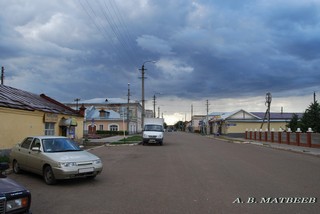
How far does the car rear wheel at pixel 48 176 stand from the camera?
9.23m

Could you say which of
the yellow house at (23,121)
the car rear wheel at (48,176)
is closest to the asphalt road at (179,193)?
the car rear wheel at (48,176)

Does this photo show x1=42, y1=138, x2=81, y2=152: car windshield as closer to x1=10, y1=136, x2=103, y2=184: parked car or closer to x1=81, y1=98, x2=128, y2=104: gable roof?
x1=10, y1=136, x2=103, y2=184: parked car

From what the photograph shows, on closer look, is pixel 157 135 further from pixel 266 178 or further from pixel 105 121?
pixel 105 121

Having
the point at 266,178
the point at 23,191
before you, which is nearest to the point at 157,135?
the point at 266,178

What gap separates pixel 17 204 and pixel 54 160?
4.68m

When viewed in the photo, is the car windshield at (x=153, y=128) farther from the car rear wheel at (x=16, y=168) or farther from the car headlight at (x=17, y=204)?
the car headlight at (x=17, y=204)

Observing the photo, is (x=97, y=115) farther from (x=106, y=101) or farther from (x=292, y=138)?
(x=292, y=138)

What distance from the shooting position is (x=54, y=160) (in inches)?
363

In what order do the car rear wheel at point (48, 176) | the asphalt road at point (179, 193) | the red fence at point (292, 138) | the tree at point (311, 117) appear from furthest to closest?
the tree at point (311, 117) → the red fence at point (292, 138) → the car rear wheel at point (48, 176) → the asphalt road at point (179, 193)

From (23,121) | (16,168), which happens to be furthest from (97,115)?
(16,168)

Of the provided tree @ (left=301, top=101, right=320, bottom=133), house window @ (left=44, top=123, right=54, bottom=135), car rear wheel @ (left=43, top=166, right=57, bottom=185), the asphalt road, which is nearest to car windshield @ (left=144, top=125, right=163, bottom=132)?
house window @ (left=44, top=123, right=54, bottom=135)

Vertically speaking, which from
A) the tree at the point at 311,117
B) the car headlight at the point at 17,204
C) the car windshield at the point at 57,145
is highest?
the tree at the point at 311,117

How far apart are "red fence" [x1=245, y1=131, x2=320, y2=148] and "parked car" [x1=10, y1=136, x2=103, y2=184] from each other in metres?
23.4

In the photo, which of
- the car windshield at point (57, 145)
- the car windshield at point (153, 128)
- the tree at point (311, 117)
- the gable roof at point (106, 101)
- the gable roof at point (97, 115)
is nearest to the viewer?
the car windshield at point (57, 145)
